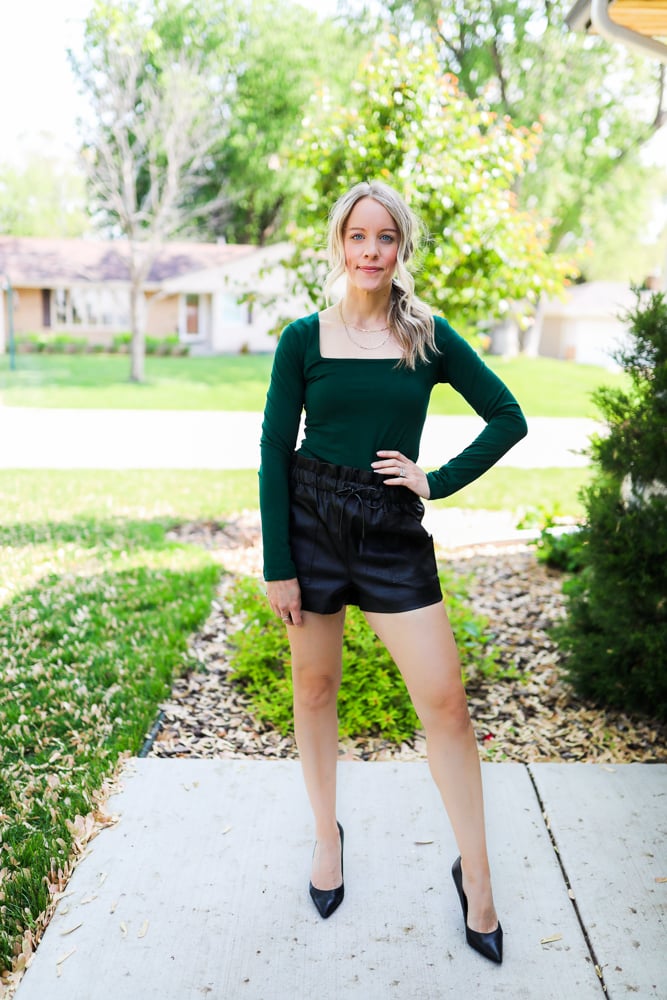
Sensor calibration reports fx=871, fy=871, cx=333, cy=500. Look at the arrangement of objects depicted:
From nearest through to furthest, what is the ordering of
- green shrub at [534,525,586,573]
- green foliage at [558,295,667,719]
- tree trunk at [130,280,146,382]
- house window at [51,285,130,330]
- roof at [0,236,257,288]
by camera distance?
green foliage at [558,295,667,719], green shrub at [534,525,586,573], tree trunk at [130,280,146,382], roof at [0,236,257,288], house window at [51,285,130,330]

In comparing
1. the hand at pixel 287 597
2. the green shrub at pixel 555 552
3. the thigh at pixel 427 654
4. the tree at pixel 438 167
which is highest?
the tree at pixel 438 167

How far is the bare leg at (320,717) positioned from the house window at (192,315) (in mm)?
28345

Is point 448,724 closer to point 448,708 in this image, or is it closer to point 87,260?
Answer: point 448,708

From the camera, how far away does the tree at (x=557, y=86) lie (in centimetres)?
2153

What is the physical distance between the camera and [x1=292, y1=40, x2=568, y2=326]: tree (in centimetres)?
530

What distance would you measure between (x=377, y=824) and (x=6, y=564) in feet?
11.9

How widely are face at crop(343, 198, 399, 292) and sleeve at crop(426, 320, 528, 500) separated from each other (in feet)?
0.67

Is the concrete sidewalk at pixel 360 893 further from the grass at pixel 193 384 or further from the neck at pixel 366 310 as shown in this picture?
the grass at pixel 193 384

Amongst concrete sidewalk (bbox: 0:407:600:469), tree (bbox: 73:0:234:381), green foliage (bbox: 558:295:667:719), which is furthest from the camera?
tree (bbox: 73:0:234:381)

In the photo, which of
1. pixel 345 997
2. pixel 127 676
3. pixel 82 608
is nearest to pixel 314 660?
pixel 345 997

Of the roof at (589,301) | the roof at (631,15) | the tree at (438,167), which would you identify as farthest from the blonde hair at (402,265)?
the roof at (589,301)

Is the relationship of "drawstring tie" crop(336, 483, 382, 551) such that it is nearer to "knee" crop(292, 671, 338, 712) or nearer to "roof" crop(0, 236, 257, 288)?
"knee" crop(292, 671, 338, 712)

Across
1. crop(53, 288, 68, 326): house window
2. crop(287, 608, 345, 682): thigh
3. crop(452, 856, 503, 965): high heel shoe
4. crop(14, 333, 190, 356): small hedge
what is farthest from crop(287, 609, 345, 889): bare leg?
crop(53, 288, 68, 326): house window

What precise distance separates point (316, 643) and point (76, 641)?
232 cm
